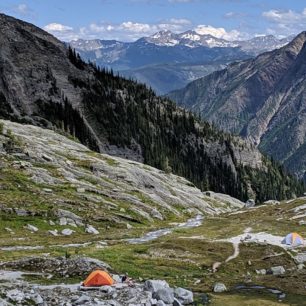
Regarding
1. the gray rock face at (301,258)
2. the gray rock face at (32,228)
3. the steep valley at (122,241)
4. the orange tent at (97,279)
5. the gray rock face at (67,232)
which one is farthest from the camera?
the gray rock face at (67,232)

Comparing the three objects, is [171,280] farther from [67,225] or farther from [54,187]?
[54,187]

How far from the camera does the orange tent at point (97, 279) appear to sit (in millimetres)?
44312

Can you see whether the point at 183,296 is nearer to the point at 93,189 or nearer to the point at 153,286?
the point at 153,286

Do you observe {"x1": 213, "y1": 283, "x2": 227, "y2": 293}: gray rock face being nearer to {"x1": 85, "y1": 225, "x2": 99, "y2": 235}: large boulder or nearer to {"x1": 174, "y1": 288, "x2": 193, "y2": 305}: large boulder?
{"x1": 174, "y1": 288, "x2": 193, "y2": 305}: large boulder

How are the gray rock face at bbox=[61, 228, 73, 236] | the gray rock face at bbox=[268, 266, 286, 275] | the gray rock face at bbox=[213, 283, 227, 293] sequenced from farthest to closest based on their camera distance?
the gray rock face at bbox=[61, 228, 73, 236] < the gray rock face at bbox=[268, 266, 286, 275] < the gray rock face at bbox=[213, 283, 227, 293]

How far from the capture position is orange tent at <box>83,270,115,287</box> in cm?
4431

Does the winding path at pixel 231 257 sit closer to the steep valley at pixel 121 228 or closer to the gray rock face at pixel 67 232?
the steep valley at pixel 121 228

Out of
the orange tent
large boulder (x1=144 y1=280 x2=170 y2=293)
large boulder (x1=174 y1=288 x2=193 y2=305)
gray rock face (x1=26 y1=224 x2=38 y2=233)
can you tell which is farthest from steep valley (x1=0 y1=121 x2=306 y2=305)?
large boulder (x1=144 y1=280 x2=170 y2=293)

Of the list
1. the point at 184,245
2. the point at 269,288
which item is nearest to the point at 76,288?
the point at 269,288

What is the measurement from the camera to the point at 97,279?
44719 mm

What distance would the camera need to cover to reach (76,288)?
143 ft

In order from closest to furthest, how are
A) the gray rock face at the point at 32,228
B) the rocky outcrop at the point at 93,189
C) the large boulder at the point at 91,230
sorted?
the gray rock face at the point at 32,228 < the large boulder at the point at 91,230 < the rocky outcrop at the point at 93,189

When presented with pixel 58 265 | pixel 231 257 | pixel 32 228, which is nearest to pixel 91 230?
pixel 32 228

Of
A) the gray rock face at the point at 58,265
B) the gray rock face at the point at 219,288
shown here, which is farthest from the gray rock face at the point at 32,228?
the gray rock face at the point at 219,288
